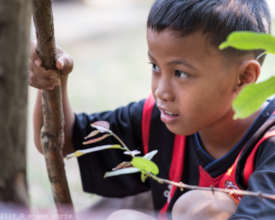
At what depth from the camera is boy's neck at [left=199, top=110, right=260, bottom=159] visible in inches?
45.3

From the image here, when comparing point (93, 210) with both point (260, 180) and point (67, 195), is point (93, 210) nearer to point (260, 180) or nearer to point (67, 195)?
point (67, 195)

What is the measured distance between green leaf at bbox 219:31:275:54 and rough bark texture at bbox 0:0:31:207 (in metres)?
0.20

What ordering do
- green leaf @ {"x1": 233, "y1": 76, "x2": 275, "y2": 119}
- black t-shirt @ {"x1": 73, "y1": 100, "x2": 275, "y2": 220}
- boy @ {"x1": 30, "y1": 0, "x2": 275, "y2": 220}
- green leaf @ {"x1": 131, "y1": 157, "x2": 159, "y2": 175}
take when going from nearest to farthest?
green leaf @ {"x1": 233, "y1": 76, "x2": 275, "y2": 119} → green leaf @ {"x1": 131, "y1": 157, "x2": 159, "y2": 175} → boy @ {"x1": 30, "y1": 0, "x2": 275, "y2": 220} → black t-shirt @ {"x1": 73, "y1": 100, "x2": 275, "y2": 220}

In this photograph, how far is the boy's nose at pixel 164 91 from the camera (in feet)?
3.31

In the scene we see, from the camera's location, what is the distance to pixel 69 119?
1219 mm

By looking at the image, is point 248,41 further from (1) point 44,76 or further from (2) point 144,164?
(1) point 44,76

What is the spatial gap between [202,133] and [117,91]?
7.13ft

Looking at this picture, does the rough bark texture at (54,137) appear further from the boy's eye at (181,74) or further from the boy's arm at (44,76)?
the boy's eye at (181,74)

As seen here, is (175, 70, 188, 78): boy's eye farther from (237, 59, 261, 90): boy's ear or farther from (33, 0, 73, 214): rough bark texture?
(33, 0, 73, 214): rough bark texture

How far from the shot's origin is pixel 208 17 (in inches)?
39.9

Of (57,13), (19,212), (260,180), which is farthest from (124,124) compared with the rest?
(57,13)

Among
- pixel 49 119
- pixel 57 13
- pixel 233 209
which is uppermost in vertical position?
pixel 49 119

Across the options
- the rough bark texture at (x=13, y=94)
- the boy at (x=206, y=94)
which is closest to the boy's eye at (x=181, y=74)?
the boy at (x=206, y=94)

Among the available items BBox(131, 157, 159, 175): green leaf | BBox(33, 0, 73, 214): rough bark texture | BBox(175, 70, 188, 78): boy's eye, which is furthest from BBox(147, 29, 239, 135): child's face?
BBox(131, 157, 159, 175): green leaf
